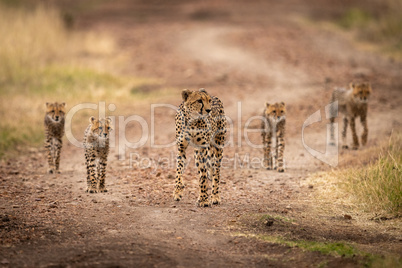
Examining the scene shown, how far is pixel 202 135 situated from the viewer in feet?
26.3

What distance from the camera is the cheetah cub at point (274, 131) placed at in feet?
34.4

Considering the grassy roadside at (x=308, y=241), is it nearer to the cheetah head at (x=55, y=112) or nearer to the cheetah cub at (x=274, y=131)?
the cheetah cub at (x=274, y=131)

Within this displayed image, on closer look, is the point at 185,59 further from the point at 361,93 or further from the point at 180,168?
the point at 180,168

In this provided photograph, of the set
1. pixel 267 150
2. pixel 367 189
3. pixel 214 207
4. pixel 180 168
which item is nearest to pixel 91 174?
pixel 180 168

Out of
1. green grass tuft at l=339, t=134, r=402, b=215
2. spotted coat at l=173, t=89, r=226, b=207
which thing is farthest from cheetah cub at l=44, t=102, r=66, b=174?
green grass tuft at l=339, t=134, r=402, b=215

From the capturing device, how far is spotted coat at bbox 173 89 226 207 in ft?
25.7

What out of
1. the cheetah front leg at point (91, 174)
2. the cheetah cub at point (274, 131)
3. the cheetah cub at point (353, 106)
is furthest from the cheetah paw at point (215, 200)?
the cheetah cub at point (353, 106)

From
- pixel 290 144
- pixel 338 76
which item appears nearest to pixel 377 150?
pixel 290 144

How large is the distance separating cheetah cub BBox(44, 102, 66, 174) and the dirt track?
0.85ft

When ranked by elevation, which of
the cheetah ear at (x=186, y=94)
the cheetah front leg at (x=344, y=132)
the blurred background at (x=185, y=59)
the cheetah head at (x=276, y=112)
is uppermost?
the blurred background at (x=185, y=59)

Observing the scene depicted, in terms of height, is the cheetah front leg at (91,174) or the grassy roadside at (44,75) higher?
the grassy roadside at (44,75)

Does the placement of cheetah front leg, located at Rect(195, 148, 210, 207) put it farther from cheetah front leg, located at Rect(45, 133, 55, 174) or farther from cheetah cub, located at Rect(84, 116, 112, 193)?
cheetah front leg, located at Rect(45, 133, 55, 174)

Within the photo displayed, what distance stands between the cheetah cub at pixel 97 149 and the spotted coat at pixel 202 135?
117 cm

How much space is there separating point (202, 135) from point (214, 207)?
3.08 feet
